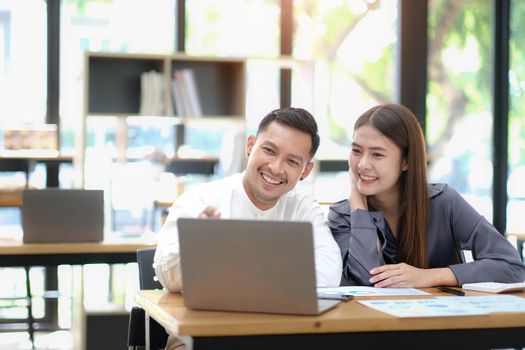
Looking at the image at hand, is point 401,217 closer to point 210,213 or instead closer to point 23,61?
point 210,213

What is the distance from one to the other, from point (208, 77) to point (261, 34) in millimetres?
629

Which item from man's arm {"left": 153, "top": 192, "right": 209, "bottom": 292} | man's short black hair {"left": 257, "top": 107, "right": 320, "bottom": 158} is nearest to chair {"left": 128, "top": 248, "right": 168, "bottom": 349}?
man's arm {"left": 153, "top": 192, "right": 209, "bottom": 292}

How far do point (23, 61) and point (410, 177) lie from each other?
3.66 m

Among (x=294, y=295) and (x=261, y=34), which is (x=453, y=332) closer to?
(x=294, y=295)

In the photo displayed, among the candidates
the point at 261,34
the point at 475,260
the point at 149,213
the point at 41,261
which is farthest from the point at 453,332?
the point at 261,34

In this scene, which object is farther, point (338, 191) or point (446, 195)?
point (338, 191)

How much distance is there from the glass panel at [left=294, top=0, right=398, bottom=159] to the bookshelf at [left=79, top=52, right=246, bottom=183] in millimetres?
706

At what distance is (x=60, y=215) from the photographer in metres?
3.58

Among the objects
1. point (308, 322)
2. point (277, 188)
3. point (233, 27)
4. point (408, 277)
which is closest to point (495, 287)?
point (408, 277)

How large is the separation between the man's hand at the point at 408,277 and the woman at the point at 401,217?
105mm

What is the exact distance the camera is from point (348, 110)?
6.46 meters

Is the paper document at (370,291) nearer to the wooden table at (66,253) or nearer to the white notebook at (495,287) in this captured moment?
the white notebook at (495,287)

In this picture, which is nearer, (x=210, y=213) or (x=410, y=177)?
(x=210, y=213)

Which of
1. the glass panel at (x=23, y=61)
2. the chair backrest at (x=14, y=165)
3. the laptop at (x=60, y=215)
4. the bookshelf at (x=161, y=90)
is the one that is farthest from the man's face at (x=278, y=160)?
the glass panel at (x=23, y=61)
